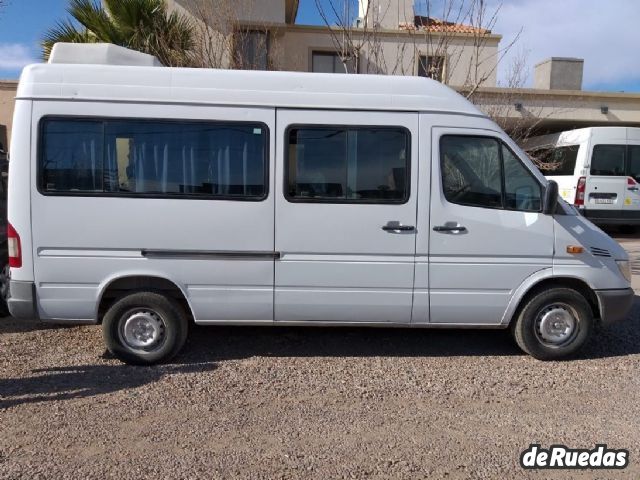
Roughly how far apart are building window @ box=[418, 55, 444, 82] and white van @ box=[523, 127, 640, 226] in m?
4.28

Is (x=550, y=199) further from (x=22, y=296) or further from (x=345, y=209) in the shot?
(x=22, y=296)

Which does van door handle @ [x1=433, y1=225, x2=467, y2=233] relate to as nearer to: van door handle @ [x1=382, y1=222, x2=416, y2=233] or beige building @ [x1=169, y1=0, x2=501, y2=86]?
van door handle @ [x1=382, y1=222, x2=416, y2=233]

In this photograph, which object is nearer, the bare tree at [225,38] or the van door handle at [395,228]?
the van door handle at [395,228]

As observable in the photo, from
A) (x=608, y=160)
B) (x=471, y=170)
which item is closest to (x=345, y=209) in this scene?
(x=471, y=170)

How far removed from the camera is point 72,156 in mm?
4648

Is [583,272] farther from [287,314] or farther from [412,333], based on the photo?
[287,314]

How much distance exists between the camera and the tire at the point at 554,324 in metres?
4.95

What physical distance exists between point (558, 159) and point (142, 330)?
12.4 meters

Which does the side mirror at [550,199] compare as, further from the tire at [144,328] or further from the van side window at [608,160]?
the van side window at [608,160]

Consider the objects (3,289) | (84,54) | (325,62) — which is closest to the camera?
(84,54)

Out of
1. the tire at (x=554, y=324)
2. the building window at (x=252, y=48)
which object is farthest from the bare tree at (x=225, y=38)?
the tire at (x=554, y=324)

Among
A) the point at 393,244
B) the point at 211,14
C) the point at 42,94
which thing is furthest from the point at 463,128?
the point at 211,14

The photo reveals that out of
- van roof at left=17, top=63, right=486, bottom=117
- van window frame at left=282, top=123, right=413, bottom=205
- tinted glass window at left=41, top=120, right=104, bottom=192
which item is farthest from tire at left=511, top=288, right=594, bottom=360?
tinted glass window at left=41, top=120, right=104, bottom=192

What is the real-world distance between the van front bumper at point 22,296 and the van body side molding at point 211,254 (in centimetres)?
99
